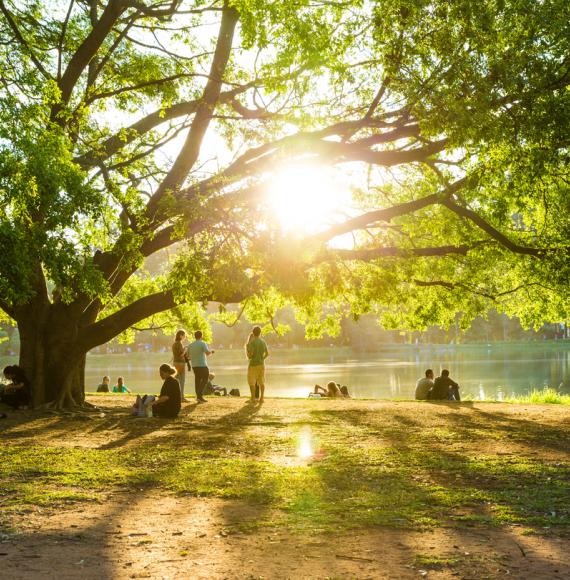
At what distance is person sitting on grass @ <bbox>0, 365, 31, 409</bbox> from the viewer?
14969 mm

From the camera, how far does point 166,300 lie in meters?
15.5

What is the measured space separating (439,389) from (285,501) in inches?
514

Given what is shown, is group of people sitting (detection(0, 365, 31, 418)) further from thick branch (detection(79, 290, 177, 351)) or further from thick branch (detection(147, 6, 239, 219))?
thick branch (detection(147, 6, 239, 219))

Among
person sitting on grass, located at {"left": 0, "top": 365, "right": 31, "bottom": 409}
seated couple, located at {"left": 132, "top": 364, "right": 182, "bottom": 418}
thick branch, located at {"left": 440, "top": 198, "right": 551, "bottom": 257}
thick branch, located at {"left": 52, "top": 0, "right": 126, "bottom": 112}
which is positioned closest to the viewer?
seated couple, located at {"left": 132, "top": 364, "right": 182, "bottom": 418}

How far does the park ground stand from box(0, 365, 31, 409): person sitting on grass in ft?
8.02

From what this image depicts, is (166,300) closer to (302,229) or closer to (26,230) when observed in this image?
(302,229)

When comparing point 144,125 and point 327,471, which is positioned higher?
point 144,125

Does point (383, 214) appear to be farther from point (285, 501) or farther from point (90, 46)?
point (285, 501)

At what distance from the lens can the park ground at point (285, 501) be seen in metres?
5.11

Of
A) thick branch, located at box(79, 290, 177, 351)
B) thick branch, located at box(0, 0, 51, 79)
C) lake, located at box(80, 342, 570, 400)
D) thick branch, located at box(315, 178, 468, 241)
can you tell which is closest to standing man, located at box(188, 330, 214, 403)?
thick branch, located at box(79, 290, 177, 351)

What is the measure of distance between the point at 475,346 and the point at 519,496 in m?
76.6

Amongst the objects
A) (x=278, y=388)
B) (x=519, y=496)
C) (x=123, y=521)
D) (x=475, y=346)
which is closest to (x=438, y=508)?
(x=519, y=496)

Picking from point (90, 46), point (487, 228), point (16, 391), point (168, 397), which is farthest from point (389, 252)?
point (16, 391)

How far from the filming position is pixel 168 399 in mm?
13539
